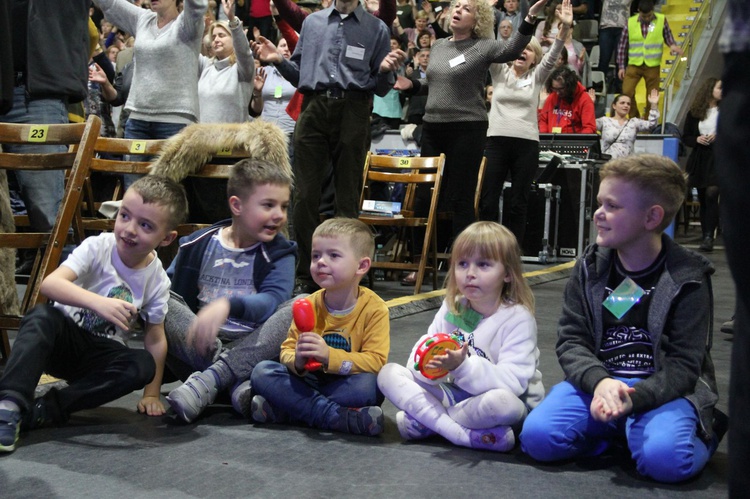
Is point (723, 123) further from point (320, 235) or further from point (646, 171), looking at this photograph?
point (320, 235)

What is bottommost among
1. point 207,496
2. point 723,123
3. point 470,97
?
point 207,496

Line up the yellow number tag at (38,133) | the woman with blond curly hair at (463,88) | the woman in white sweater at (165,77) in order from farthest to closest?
the woman with blond curly hair at (463,88), the woman in white sweater at (165,77), the yellow number tag at (38,133)

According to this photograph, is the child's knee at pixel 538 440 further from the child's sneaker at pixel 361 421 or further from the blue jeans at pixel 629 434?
the child's sneaker at pixel 361 421

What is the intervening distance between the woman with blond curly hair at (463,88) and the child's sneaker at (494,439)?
11.0ft

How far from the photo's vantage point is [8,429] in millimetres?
2447

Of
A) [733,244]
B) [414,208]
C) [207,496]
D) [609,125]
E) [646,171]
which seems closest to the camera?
[733,244]

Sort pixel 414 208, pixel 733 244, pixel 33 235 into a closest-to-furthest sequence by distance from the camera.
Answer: pixel 733 244 < pixel 33 235 < pixel 414 208

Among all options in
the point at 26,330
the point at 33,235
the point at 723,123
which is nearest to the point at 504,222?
the point at 33,235

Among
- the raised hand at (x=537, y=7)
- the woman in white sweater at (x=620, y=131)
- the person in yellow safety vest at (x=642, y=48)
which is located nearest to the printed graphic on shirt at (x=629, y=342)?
the raised hand at (x=537, y=7)

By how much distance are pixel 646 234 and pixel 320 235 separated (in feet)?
3.21

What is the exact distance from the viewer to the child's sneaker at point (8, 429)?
242 centimetres

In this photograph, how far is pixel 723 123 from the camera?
1.04 metres

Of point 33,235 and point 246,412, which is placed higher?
point 33,235

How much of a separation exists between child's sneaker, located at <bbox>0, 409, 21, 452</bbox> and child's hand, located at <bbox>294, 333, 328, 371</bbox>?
0.80m
